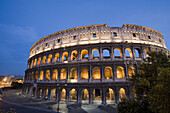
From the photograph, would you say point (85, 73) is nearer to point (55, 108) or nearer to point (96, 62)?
point (96, 62)

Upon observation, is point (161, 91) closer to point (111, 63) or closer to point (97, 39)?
point (111, 63)

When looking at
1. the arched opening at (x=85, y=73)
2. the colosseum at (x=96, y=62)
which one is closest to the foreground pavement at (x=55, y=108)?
the colosseum at (x=96, y=62)

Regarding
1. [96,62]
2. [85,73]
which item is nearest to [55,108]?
[85,73]

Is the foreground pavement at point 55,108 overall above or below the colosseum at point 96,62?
below

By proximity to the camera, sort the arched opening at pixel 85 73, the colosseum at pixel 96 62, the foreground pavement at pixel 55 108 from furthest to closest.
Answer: the arched opening at pixel 85 73
the colosseum at pixel 96 62
the foreground pavement at pixel 55 108

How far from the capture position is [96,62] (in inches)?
730

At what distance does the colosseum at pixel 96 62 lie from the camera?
17.7m

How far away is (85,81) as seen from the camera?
59.4 feet

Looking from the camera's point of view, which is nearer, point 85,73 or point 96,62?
point 96,62

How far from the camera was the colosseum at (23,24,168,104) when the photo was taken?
17672 mm

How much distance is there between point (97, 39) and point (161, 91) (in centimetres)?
1690

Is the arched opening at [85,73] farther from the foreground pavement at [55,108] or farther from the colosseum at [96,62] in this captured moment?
the foreground pavement at [55,108]

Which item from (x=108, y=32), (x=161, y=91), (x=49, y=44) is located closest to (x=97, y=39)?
(x=108, y=32)


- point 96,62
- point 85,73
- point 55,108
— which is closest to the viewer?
point 55,108
